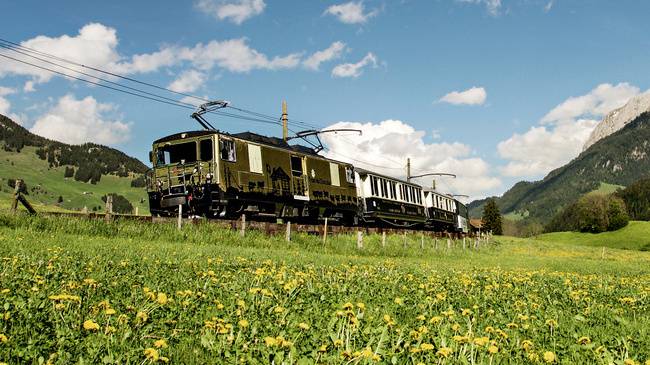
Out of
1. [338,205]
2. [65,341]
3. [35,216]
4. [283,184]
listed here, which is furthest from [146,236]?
[65,341]

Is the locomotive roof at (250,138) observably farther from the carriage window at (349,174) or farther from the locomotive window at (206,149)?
the carriage window at (349,174)

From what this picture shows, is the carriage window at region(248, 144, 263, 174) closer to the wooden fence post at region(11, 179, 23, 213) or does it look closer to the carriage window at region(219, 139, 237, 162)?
the carriage window at region(219, 139, 237, 162)

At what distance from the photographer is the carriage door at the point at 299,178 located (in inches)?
1029

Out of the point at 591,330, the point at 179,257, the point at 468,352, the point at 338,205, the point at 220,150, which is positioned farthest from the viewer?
the point at 338,205

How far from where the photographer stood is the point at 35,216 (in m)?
18.0

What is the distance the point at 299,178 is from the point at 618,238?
116924 mm

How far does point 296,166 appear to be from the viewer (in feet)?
86.8

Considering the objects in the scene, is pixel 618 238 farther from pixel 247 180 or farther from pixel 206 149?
pixel 206 149

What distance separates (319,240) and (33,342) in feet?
70.9

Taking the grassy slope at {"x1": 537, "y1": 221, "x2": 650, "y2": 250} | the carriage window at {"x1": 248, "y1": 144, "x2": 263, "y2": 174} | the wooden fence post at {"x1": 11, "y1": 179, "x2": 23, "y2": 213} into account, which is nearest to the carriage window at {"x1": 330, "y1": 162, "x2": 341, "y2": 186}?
the carriage window at {"x1": 248, "y1": 144, "x2": 263, "y2": 174}

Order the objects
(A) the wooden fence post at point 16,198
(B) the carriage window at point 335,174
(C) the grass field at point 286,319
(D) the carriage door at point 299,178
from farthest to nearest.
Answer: (B) the carriage window at point 335,174, (D) the carriage door at point 299,178, (A) the wooden fence post at point 16,198, (C) the grass field at point 286,319

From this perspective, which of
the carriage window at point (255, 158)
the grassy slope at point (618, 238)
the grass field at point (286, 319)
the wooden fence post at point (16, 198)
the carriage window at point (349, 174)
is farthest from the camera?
the grassy slope at point (618, 238)

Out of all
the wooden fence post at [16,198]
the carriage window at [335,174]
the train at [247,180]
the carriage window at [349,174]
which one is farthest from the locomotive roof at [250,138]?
the wooden fence post at [16,198]

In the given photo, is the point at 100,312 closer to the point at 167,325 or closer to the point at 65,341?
the point at 167,325
